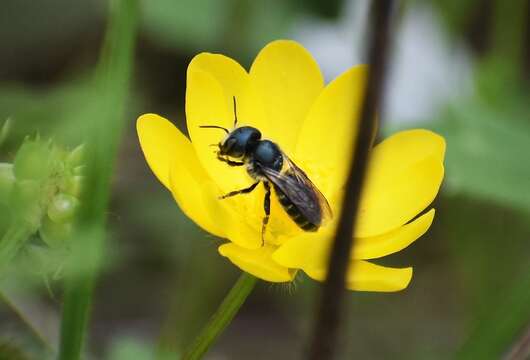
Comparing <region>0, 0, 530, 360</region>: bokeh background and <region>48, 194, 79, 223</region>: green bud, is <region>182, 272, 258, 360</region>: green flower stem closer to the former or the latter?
<region>48, 194, 79, 223</region>: green bud

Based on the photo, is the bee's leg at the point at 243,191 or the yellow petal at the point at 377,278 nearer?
the yellow petal at the point at 377,278

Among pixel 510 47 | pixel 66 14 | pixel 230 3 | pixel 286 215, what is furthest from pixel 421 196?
pixel 66 14

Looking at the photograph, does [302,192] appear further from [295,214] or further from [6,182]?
[6,182]

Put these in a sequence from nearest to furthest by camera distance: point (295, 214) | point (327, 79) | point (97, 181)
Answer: point (97, 181) → point (295, 214) → point (327, 79)

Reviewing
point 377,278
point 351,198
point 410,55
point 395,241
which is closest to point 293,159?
point 395,241

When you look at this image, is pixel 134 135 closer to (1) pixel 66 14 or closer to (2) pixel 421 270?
(1) pixel 66 14

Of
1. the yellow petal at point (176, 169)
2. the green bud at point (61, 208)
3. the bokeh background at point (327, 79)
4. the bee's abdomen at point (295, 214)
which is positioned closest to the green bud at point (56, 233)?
the green bud at point (61, 208)

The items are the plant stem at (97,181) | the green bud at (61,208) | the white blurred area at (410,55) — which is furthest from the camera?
the white blurred area at (410,55)

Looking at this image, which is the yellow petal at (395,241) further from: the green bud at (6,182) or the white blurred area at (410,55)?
the white blurred area at (410,55)
